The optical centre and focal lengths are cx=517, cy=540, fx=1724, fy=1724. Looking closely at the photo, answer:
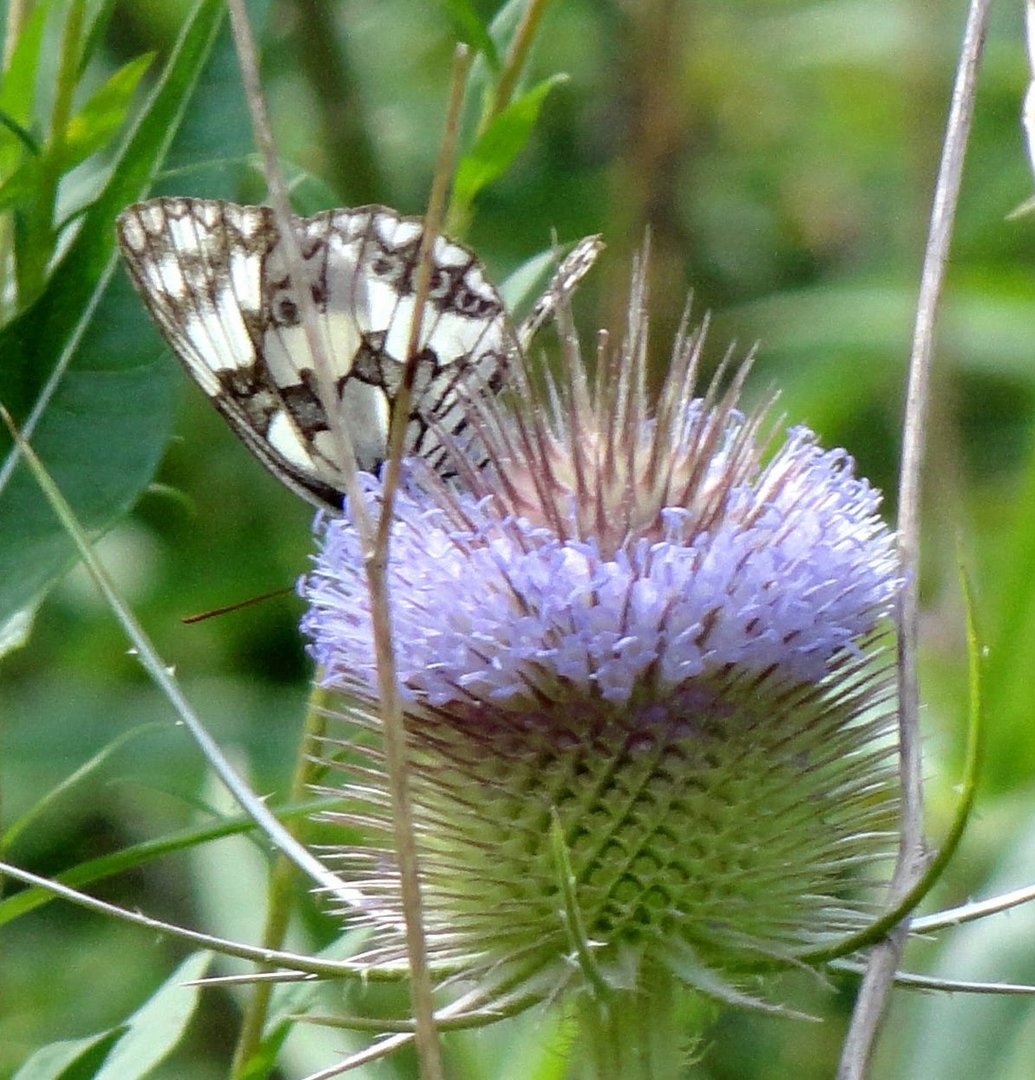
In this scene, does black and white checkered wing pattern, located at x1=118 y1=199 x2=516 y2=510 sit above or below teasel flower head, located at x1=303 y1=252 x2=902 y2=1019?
above

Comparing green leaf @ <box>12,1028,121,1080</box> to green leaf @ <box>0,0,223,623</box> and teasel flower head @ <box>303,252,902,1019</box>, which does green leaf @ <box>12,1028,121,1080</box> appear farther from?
green leaf @ <box>0,0,223,623</box>

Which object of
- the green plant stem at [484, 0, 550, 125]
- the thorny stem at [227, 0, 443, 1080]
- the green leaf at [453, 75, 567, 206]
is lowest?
the thorny stem at [227, 0, 443, 1080]

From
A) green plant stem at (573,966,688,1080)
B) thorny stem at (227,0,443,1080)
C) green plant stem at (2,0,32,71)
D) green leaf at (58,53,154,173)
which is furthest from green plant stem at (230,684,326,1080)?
green plant stem at (2,0,32,71)

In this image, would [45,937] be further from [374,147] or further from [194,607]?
[374,147]

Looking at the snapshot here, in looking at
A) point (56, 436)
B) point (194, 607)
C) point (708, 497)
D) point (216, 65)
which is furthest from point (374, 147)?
point (708, 497)

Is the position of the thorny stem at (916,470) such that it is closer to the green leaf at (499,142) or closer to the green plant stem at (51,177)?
the green leaf at (499,142)

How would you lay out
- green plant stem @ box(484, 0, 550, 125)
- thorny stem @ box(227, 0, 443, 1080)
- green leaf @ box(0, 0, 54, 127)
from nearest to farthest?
thorny stem @ box(227, 0, 443, 1080) < green leaf @ box(0, 0, 54, 127) < green plant stem @ box(484, 0, 550, 125)
